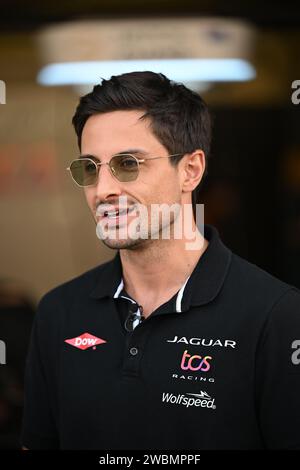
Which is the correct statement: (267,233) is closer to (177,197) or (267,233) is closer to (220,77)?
(220,77)

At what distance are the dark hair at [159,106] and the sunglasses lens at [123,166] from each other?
0.10 metres

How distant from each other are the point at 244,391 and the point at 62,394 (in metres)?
0.46

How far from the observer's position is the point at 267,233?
374 centimetres

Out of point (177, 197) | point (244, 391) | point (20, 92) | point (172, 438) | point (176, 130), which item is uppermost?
point (20, 92)

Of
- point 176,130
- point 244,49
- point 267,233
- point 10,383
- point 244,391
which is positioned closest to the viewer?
→ point 244,391

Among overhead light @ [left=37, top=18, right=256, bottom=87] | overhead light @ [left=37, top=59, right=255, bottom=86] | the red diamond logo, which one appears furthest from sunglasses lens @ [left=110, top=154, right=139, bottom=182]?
overhead light @ [left=37, top=18, right=256, bottom=87]

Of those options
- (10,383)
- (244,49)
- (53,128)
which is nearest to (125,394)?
(10,383)

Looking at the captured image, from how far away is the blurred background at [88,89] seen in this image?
318 centimetres

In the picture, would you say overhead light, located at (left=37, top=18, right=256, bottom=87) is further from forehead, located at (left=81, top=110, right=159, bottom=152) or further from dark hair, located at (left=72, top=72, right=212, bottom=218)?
forehead, located at (left=81, top=110, right=159, bottom=152)

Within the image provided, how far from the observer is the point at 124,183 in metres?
1.52

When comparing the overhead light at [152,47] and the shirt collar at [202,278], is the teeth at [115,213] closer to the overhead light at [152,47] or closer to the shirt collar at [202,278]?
the shirt collar at [202,278]

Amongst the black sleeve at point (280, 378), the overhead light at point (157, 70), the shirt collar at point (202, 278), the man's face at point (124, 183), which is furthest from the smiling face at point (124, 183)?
the overhead light at point (157, 70)

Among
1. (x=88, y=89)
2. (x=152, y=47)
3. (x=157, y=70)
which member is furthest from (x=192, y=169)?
(x=88, y=89)

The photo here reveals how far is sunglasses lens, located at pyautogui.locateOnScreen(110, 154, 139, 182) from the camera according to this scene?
151 cm
